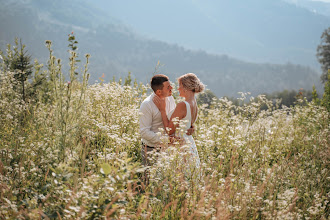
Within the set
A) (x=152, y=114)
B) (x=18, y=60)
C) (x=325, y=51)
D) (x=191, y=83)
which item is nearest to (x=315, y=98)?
(x=191, y=83)

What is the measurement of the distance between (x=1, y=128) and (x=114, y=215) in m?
3.28

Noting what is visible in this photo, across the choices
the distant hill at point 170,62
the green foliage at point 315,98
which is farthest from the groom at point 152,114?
the distant hill at point 170,62

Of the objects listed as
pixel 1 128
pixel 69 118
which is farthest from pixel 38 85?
pixel 69 118

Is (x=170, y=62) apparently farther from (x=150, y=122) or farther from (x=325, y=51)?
(x=150, y=122)

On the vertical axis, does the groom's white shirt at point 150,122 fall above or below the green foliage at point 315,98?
below

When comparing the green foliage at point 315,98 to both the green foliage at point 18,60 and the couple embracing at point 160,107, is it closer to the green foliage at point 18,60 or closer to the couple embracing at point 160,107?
the couple embracing at point 160,107

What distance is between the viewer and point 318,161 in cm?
391

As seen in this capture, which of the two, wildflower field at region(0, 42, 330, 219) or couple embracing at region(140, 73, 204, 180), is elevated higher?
couple embracing at region(140, 73, 204, 180)

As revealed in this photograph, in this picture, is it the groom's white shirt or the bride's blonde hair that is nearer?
the groom's white shirt

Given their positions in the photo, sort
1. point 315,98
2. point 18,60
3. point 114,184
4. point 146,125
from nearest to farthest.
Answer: point 114,184
point 146,125
point 18,60
point 315,98

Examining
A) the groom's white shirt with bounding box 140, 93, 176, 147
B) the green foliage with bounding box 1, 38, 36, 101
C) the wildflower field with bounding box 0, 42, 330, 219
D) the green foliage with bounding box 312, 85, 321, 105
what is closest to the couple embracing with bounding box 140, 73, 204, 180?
the groom's white shirt with bounding box 140, 93, 176, 147

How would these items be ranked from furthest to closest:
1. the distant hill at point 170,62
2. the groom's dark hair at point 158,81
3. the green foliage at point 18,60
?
the distant hill at point 170,62, the green foliage at point 18,60, the groom's dark hair at point 158,81

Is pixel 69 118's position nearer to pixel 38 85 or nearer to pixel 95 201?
pixel 95 201

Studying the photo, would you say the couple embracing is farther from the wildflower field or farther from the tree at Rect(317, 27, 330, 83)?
the tree at Rect(317, 27, 330, 83)
